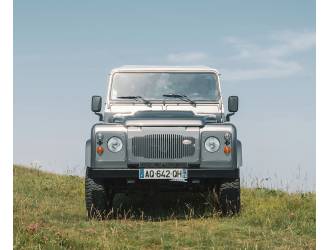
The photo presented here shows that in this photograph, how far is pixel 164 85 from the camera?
9.31 metres

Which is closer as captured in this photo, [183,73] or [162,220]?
[162,220]

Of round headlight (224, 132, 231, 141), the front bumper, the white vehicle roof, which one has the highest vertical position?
the white vehicle roof

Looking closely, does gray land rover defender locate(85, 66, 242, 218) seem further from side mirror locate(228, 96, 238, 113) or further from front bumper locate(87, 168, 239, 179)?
side mirror locate(228, 96, 238, 113)

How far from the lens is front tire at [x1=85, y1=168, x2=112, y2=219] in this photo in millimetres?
8328

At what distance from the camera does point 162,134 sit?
8031 mm

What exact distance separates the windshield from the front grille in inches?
52.2

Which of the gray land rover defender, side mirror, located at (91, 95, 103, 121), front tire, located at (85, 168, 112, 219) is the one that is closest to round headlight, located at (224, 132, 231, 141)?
the gray land rover defender

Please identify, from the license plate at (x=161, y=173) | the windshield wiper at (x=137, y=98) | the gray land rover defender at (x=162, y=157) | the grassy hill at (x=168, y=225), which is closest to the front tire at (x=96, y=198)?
the gray land rover defender at (x=162, y=157)

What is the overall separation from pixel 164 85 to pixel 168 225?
246cm

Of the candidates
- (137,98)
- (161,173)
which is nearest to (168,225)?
(161,173)

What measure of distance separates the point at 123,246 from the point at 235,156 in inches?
102
